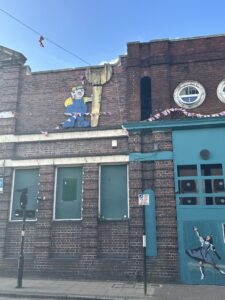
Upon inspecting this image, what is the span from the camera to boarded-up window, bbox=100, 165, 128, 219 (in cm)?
1290

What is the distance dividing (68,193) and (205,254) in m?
5.65

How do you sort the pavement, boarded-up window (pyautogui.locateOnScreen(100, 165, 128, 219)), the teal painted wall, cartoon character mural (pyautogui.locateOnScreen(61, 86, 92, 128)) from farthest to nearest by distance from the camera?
cartoon character mural (pyautogui.locateOnScreen(61, 86, 92, 128)) → boarded-up window (pyautogui.locateOnScreen(100, 165, 128, 219)) → the teal painted wall → the pavement

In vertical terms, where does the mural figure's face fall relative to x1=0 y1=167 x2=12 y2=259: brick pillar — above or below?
above

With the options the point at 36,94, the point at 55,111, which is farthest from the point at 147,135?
the point at 36,94

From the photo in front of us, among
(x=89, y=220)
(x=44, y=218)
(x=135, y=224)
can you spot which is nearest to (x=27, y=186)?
(x=44, y=218)

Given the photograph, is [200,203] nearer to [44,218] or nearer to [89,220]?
[89,220]

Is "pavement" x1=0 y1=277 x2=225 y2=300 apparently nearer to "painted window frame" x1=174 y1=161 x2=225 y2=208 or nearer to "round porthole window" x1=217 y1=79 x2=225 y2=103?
"painted window frame" x1=174 y1=161 x2=225 y2=208

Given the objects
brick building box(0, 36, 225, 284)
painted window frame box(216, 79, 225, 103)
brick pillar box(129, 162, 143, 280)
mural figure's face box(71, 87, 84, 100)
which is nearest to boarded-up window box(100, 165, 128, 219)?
brick building box(0, 36, 225, 284)

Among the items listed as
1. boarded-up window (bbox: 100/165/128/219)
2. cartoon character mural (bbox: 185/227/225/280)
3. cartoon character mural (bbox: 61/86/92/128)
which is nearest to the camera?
cartoon character mural (bbox: 185/227/225/280)

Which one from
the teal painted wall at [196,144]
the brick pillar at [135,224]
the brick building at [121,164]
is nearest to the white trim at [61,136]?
the brick building at [121,164]

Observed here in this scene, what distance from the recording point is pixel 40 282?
11.7m

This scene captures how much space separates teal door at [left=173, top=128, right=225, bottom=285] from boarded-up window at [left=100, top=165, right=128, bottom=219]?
2079mm

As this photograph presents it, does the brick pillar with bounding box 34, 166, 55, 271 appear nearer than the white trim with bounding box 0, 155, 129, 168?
Yes

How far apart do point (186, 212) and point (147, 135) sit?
10.8ft
